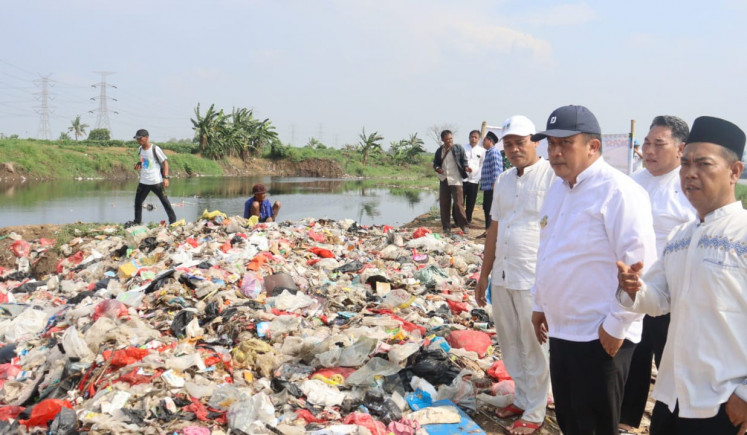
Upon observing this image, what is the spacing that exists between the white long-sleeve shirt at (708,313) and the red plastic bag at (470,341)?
2388 mm

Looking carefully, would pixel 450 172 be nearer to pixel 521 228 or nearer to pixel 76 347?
pixel 521 228

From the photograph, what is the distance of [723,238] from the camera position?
5.41 feet

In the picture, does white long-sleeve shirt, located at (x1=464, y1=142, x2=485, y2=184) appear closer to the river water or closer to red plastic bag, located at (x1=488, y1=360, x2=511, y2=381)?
the river water

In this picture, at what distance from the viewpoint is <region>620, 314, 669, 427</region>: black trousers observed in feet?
9.73

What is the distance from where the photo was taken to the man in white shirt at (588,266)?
2086 millimetres

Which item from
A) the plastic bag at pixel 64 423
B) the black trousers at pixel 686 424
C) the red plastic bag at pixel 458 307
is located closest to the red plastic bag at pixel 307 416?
the plastic bag at pixel 64 423

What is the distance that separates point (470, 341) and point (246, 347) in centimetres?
166

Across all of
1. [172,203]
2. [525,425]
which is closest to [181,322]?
[525,425]

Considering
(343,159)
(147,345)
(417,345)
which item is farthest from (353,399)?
(343,159)

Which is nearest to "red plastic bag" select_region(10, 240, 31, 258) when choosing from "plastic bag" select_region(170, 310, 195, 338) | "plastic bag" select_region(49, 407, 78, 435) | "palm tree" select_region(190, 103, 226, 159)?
"plastic bag" select_region(170, 310, 195, 338)

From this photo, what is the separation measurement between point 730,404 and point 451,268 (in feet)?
17.5

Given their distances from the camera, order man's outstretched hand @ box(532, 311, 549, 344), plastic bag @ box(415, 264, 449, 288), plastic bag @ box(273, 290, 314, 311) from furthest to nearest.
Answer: plastic bag @ box(415, 264, 449, 288), plastic bag @ box(273, 290, 314, 311), man's outstretched hand @ box(532, 311, 549, 344)

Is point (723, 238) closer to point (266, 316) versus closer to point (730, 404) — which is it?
point (730, 404)

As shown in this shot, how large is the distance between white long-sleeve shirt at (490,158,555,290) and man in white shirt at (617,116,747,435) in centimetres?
111
